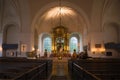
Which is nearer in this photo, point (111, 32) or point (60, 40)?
point (111, 32)

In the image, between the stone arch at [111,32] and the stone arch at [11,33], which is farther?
the stone arch at [111,32]

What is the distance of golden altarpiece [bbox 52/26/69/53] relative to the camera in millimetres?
30358

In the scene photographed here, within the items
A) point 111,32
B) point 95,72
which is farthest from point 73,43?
point 95,72

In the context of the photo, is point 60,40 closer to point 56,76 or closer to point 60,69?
point 60,69

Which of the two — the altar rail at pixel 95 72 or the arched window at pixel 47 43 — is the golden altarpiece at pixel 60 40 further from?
the altar rail at pixel 95 72

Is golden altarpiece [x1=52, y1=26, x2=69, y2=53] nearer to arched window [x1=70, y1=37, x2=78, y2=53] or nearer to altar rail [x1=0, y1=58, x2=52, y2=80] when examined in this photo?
arched window [x1=70, y1=37, x2=78, y2=53]

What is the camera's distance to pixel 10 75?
5.54m

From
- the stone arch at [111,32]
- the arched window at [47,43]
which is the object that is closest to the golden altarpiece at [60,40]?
the arched window at [47,43]

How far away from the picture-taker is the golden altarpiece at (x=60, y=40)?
30358 mm

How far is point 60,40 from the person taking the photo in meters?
30.2

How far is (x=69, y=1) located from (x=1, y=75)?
1554 centimetres

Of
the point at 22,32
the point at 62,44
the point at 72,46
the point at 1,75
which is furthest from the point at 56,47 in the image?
the point at 1,75

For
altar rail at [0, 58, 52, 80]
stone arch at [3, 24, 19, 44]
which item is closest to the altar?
altar rail at [0, 58, 52, 80]

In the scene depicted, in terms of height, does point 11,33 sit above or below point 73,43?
above
